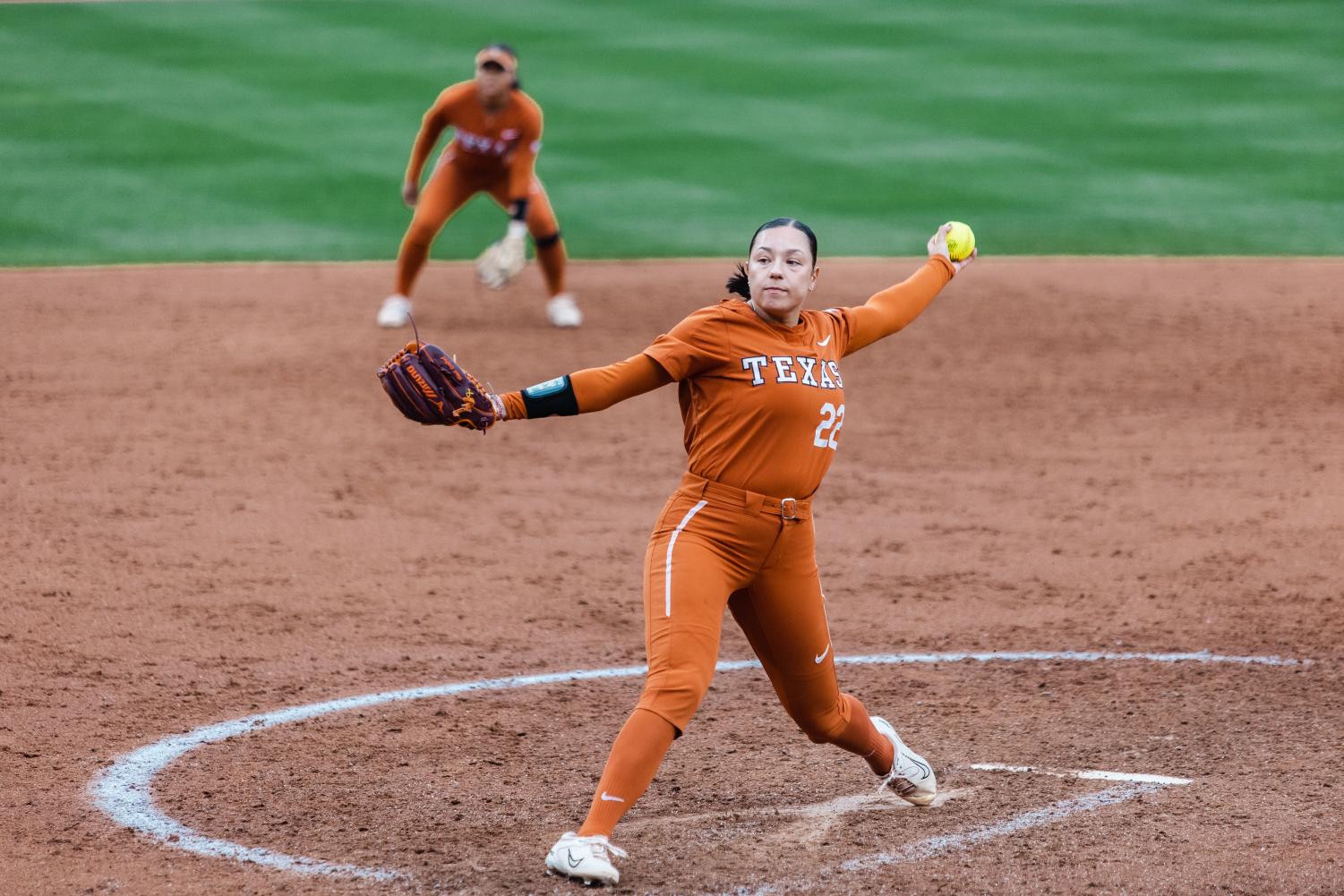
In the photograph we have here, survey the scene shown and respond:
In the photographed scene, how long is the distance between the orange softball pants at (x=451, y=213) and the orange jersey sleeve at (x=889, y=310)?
6.23 meters

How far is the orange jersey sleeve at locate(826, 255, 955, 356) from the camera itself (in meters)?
5.07

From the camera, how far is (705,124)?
17.8m

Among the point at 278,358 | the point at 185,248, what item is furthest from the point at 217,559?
the point at 185,248

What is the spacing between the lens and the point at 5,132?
17.1 metres

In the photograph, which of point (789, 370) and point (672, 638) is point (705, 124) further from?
point (672, 638)

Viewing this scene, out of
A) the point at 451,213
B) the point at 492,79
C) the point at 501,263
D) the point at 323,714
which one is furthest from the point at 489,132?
the point at 323,714

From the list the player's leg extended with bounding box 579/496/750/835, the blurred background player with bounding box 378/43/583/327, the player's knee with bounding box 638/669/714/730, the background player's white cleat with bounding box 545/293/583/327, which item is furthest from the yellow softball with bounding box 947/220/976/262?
the background player's white cleat with bounding box 545/293/583/327

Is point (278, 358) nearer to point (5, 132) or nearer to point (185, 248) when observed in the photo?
point (185, 248)

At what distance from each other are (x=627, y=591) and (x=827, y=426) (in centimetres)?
286

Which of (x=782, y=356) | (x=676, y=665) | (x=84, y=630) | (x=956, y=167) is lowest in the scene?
(x=84, y=630)

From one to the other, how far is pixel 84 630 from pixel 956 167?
37.6ft

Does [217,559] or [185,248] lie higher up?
[185,248]

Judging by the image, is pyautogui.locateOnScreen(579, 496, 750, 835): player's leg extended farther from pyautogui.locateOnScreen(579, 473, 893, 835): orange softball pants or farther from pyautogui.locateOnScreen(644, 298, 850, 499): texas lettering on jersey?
pyautogui.locateOnScreen(644, 298, 850, 499): texas lettering on jersey

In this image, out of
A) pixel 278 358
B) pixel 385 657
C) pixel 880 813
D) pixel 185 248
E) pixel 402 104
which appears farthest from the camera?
pixel 402 104
